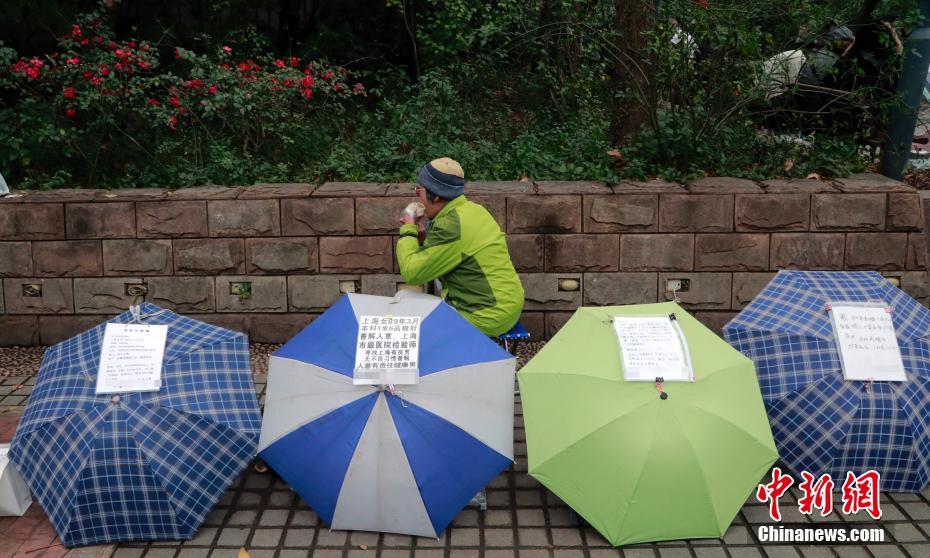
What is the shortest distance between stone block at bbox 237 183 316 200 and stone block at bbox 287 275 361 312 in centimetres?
61

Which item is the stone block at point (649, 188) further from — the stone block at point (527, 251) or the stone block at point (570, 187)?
the stone block at point (527, 251)

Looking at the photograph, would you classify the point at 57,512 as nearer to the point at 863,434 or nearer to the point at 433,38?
the point at 863,434

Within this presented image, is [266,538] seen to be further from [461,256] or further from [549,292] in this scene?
[549,292]

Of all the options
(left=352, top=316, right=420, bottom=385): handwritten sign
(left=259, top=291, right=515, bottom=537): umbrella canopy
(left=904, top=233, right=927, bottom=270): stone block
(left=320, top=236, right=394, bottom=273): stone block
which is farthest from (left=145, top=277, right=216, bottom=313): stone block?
(left=904, top=233, right=927, bottom=270): stone block

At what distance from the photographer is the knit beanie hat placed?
17.7ft

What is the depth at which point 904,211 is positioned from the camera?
692 cm

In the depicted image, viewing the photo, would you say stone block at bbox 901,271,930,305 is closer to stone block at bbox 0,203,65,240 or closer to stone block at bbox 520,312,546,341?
stone block at bbox 520,312,546,341

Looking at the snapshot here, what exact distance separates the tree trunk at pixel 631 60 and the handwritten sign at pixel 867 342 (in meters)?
3.29

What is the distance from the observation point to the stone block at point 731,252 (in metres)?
6.95

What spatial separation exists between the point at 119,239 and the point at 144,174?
0.77 meters

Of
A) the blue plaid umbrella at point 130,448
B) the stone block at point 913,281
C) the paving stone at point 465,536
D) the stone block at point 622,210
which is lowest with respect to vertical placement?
the paving stone at point 465,536

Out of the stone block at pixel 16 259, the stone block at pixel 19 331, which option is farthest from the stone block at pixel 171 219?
the stone block at pixel 19 331

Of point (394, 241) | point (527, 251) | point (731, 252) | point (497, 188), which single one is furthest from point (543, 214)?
point (731, 252)

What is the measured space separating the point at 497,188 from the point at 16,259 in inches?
142
